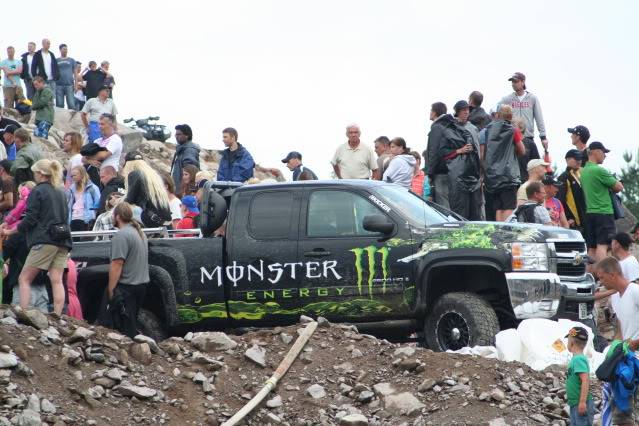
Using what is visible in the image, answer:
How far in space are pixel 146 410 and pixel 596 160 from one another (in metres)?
9.33

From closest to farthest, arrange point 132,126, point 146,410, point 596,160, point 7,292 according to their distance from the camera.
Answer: point 146,410
point 7,292
point 596,160
point 132,126

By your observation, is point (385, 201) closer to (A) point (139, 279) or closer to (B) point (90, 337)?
(A) point (139, 279)

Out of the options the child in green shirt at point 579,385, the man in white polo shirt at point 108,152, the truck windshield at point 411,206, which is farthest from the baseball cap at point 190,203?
the child in green shirt at point 579,385

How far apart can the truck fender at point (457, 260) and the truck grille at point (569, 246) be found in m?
0.61

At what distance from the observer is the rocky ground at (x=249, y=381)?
11.5 meters

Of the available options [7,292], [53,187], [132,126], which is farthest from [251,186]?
[132,126]

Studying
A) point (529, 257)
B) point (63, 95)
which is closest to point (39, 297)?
point (529, 257)

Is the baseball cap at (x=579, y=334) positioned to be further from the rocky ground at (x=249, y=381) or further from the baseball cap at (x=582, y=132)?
the baseball cap at (x=582, y=132)

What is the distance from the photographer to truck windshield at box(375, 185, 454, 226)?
1418 cm

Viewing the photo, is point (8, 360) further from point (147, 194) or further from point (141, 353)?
point (147, 194)

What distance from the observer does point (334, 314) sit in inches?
557

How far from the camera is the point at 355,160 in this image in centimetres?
2048

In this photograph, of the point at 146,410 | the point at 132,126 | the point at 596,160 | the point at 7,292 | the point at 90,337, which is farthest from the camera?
the point at 132,126

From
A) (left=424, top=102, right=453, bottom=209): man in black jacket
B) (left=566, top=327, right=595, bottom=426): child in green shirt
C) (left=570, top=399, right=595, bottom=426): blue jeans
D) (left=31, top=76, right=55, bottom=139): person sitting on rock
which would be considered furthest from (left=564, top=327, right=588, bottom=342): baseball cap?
(left=31, top=76, right=55, bottom=139): person sitting on rock
